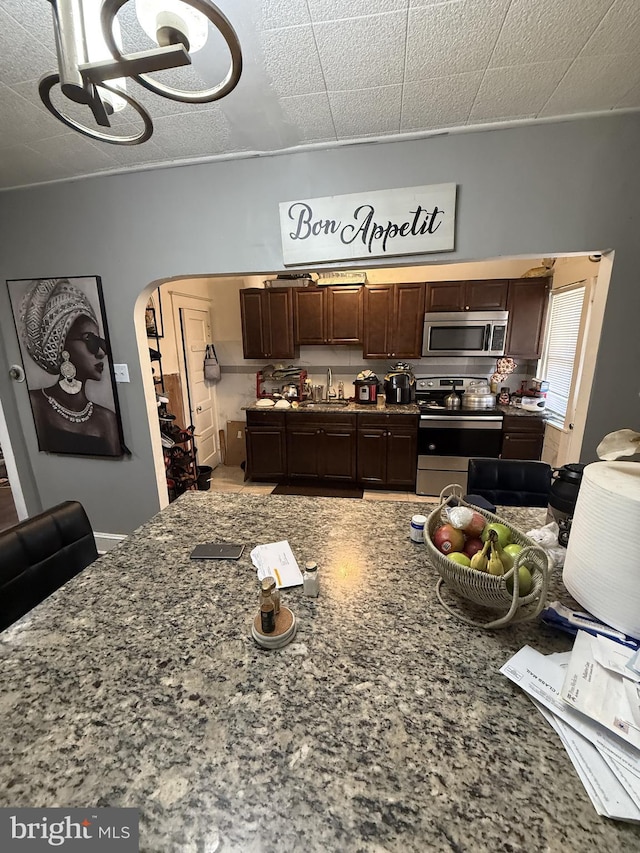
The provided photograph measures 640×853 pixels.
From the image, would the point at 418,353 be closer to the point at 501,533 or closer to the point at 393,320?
the point at 393,320

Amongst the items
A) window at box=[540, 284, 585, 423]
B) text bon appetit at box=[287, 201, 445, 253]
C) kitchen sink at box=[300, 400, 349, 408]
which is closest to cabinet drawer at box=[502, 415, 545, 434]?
window at box=[540, 284, 585, 423]

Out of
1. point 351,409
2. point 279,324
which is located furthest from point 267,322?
point 351,409

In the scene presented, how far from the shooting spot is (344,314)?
3805 millimetres

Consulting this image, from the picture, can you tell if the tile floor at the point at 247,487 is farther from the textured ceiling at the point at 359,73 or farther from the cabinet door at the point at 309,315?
the textured ceiling at the point at 359,73

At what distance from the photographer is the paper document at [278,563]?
1089mm

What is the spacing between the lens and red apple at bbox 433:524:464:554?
3.25 feet

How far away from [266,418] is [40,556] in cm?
271

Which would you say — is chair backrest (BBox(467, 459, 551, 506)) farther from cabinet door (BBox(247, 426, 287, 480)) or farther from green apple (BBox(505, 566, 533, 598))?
cabinet door (BBox(247, 426, 287, 480))

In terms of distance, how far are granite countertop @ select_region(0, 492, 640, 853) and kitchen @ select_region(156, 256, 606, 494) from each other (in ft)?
8.55

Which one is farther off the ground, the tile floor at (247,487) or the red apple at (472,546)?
the red apple at (472,546)

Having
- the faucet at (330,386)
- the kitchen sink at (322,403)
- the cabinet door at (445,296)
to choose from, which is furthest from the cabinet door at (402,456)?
the cabinet door at (445,296)

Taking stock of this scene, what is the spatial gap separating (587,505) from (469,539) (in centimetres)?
31

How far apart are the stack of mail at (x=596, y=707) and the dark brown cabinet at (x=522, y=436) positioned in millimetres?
2890

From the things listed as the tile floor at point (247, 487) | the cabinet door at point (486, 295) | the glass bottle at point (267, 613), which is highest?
the cabinet door at point (486, 295)
